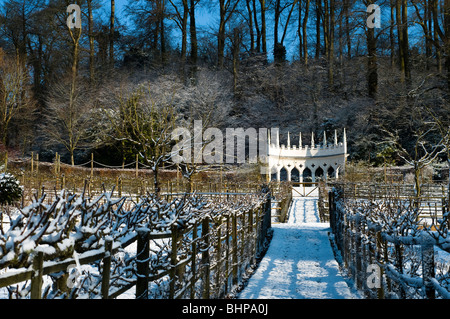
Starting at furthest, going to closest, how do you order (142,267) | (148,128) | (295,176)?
(295,176), (148,128), (142,267)

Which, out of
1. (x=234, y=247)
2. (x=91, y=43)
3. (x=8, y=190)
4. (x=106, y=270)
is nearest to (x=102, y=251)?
(x=106, y=270)

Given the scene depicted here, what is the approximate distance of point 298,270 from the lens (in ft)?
25.9

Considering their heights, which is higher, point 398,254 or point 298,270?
point 398,254

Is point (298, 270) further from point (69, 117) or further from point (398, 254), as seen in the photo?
point (69, 117)

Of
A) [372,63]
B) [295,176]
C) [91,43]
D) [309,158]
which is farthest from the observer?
[91,43]

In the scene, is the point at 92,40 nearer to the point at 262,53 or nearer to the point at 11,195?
the point at 262,53

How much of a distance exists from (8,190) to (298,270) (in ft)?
39.7

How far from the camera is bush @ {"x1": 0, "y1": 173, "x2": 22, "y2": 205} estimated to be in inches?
563

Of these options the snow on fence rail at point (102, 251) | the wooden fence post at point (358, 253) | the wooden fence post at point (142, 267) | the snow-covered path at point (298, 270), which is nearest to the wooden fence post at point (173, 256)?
the snow on fence rail at point (102, 251)

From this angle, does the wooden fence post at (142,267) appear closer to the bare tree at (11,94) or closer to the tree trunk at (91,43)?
the bare tree at (11,94)

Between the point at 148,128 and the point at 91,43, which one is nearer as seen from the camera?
the point at 148,128

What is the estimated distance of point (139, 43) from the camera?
42656 millimetres

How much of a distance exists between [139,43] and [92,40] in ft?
25.4

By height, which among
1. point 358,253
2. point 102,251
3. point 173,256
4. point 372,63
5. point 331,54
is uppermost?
point 331,54
